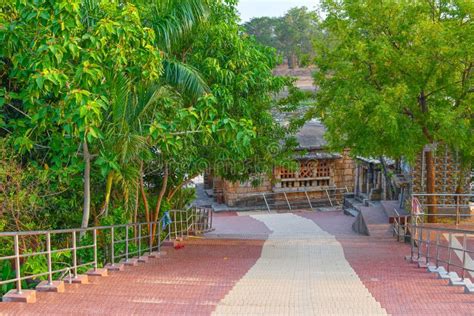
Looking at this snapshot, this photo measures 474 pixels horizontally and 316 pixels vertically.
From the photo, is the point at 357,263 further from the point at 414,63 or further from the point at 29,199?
the point at 29,199

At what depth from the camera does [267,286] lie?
8016 millimetres

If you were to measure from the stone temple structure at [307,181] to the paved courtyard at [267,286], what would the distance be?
41.5 ft

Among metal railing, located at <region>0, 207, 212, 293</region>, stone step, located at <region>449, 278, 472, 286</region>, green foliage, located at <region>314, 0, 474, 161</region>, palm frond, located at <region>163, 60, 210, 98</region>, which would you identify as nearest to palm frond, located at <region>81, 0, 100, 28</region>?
palm frond, located at <region>163, 60, 210, 98</region>

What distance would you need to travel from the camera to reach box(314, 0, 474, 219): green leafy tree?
13.1 metres

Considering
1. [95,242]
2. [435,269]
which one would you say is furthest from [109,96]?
[435,269]

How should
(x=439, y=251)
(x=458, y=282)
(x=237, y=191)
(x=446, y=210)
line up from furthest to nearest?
(x=237, y=191) < (x=446, y=210) < (x=439, y=251) < (x=458, y=282)

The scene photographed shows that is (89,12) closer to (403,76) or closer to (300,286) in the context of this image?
(300,286)

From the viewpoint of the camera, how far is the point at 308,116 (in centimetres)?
1670

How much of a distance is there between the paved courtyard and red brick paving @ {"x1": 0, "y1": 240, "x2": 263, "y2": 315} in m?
0.01

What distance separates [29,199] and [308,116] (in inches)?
392

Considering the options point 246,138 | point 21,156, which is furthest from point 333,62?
point 21,156

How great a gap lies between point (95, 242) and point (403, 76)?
9.01 metres

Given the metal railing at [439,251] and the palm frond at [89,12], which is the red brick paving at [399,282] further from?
the palm frond at [89,12]

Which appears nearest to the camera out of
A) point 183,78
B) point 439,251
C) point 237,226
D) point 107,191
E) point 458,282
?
point 458,282
